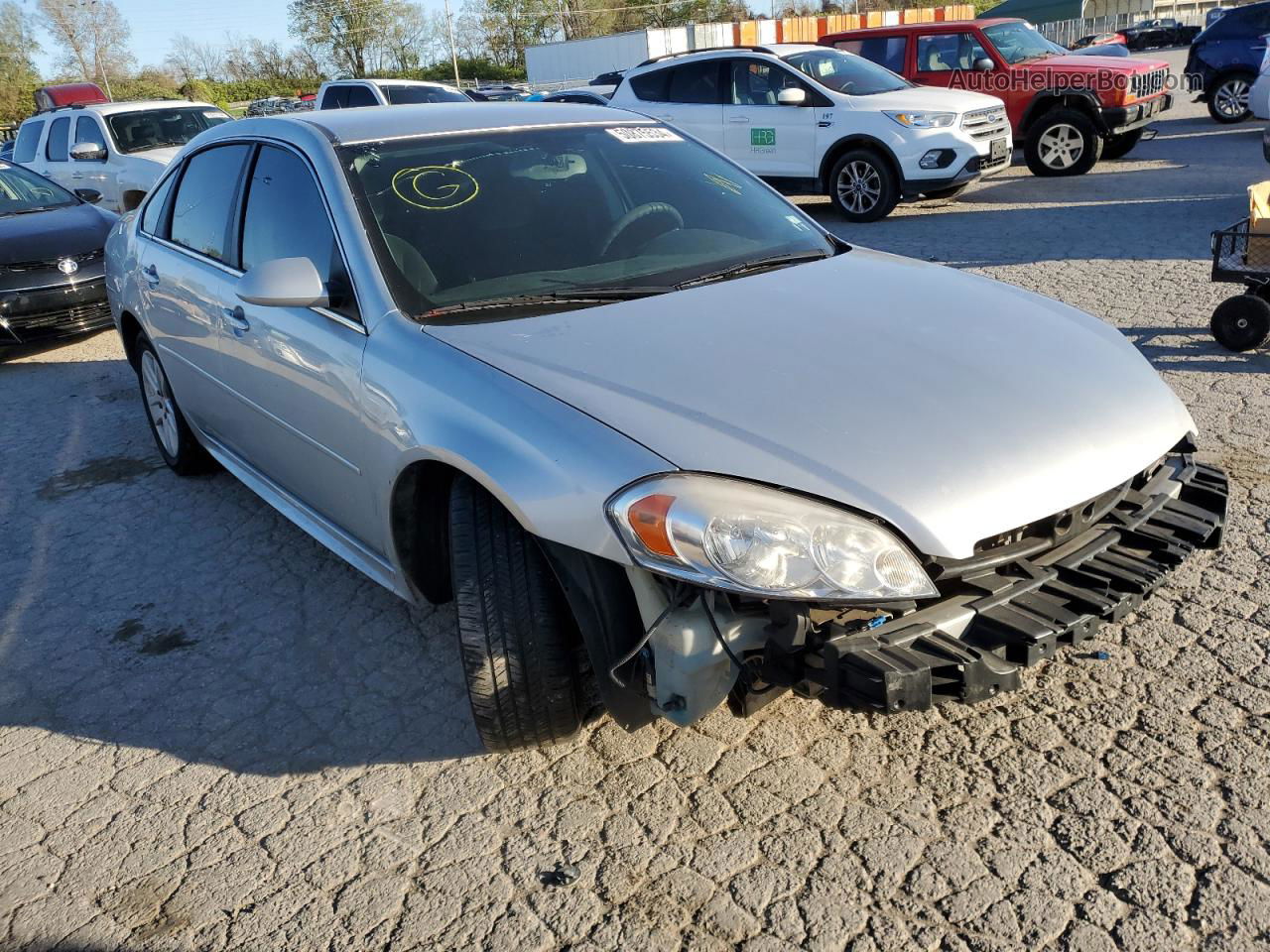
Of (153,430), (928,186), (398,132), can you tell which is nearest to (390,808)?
(398,132)

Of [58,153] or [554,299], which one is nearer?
[554,299]

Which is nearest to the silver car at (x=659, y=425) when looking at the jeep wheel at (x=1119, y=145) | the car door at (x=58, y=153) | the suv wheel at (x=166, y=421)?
the suv wheel at (x=166, y=421)

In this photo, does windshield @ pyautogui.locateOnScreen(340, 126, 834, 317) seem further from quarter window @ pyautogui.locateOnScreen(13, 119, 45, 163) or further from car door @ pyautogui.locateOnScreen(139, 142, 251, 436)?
quarter window @ pyautogui.locateOnScreen(13, 119, 45, 163)

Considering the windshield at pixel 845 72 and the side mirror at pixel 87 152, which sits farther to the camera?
the side mirror at pixel 87 152

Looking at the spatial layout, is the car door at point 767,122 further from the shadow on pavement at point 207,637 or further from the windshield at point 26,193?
the shadow on pavement at point 207,637

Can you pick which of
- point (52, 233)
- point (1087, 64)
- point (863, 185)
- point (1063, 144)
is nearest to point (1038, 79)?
point (1087, 64)

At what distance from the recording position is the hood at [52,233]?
834 centimetres

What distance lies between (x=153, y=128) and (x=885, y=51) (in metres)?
8.77

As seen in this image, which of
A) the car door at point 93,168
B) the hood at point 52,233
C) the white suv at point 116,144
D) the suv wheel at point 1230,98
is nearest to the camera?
the hood at point 52,233

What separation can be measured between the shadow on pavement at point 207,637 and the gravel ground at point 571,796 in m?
0.01

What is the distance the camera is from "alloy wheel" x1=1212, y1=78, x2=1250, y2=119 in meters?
16.5

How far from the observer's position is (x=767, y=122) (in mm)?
11672

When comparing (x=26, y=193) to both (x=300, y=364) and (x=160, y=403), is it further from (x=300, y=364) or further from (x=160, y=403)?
(x=300, y=364)

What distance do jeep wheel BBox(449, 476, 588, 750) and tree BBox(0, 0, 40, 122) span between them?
2394 inches
